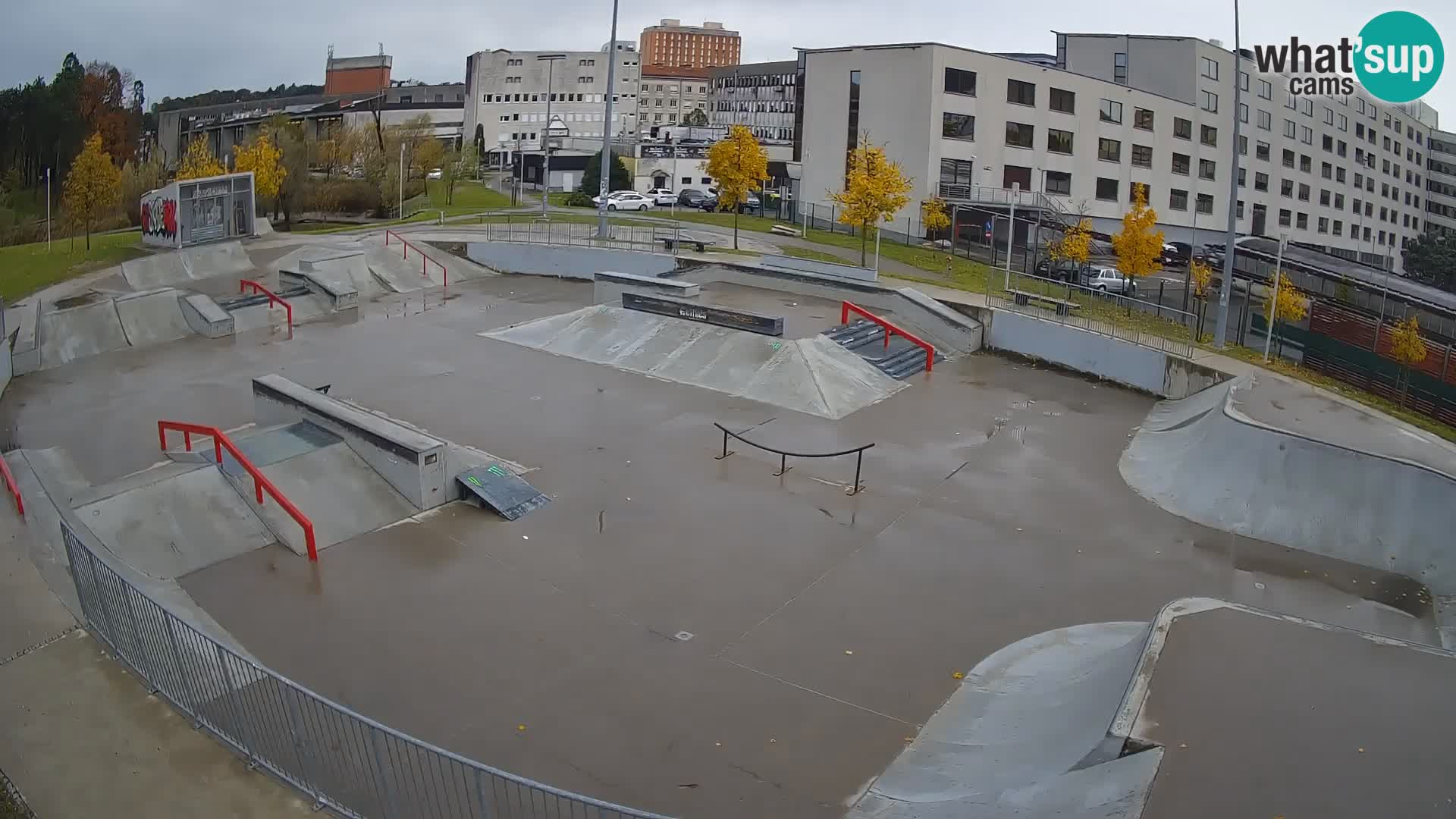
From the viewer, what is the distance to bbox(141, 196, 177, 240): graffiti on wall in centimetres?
3338

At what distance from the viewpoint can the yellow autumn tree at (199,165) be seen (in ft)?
133

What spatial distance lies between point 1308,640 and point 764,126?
4413 inches

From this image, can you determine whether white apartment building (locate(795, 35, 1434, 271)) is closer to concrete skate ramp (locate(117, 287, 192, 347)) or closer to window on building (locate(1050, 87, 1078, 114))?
window on building (locate(1050, 87, 1078, 114))

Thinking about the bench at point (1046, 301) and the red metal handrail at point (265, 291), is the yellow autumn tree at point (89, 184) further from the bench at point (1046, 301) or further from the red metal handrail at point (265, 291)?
the bench at point (1046, 301)

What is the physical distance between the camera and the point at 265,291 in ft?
93.5

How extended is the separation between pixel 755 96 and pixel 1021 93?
8272 cm

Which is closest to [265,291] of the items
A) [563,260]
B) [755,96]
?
[563,260]

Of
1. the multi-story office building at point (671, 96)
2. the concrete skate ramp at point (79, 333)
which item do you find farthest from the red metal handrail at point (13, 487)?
the multi-story office building at point (671, 96)

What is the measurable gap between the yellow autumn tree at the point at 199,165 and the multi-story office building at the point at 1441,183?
3516 inches

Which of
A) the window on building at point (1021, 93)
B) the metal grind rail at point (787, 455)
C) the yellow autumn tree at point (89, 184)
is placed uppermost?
the window on building at point (1021, 93)

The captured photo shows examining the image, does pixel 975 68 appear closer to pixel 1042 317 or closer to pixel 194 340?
pixel 1042 317

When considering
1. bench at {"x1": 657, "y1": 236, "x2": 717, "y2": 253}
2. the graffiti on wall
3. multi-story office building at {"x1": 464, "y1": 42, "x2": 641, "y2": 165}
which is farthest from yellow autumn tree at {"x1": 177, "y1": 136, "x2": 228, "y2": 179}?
multi-story office building at {"x1": 464, "y1": 42, "x2": 641, "y2": 165}

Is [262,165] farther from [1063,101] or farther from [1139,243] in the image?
[1063,101]

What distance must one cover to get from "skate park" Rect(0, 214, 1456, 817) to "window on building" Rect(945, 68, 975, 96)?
22.2 m
